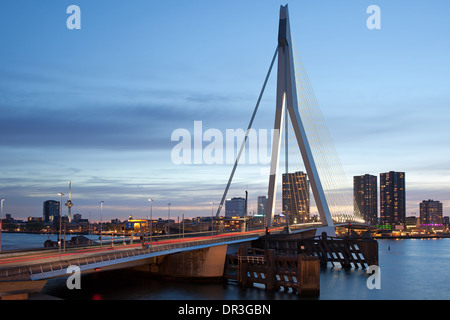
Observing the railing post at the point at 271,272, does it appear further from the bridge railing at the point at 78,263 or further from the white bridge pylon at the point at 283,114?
the white bridge pylon at the point at 283,114

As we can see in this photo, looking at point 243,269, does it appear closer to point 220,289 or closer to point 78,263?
point 220,289

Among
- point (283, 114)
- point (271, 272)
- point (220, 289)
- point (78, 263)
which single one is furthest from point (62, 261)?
point (283, 114)

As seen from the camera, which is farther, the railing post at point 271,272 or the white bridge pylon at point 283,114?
the white bridge pylon at point 283,114

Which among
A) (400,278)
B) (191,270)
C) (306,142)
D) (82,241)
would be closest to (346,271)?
(400,278)

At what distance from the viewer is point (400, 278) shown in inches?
1935

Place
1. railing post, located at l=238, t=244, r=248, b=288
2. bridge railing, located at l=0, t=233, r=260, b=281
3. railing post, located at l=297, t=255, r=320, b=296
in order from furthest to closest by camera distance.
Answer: railing post, located at l=238, t=244, r=248, b=288 < railing post, located at l=297, t=255, r=320, b=296 < bridge railing, located at l=0, t=233, r=260, b=281

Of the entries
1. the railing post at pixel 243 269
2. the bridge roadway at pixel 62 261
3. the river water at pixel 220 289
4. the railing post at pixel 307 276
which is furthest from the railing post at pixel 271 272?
the bridge roadway at pixel 62 261

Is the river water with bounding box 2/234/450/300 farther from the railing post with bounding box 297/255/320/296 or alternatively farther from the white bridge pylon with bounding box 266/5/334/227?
the white bridge pylon with bounding box 266/5/334/227

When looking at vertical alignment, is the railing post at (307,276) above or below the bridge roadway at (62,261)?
below

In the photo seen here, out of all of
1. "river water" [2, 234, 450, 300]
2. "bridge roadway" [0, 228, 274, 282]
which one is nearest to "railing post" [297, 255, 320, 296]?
"river water" [2, 234, 450, 300]

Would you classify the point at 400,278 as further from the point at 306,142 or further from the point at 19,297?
the point at 19,297

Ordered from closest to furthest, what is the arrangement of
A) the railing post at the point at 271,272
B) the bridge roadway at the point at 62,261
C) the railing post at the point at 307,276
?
the bridge roadway at the point at 62,261 < the railing post at the point at 307,276 < the railing post at the point at 271,272

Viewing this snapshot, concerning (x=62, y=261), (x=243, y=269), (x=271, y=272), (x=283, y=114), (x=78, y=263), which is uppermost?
(x=283, y=114)
